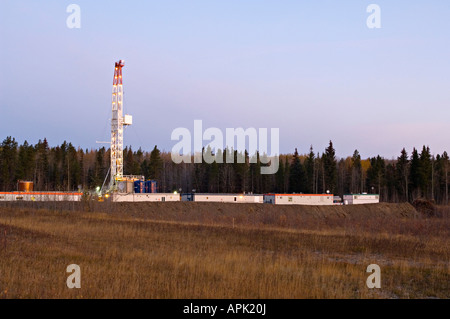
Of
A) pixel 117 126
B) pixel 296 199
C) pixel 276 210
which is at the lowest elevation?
pixel 276 210

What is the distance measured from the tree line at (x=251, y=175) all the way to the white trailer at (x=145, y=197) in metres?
27.4

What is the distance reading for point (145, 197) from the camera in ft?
202

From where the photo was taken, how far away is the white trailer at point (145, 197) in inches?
2344

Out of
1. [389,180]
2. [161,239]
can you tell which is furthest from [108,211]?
[389,180]

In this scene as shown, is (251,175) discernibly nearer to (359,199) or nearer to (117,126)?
(359,199)

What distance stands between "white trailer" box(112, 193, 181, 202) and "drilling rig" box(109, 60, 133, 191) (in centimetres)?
542

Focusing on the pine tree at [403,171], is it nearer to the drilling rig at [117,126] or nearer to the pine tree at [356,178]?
the pine tree at [356,178]

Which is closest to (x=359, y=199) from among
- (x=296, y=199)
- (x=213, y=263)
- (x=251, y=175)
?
(x=296, y=199)

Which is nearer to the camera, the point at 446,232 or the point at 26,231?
the point at 26,231

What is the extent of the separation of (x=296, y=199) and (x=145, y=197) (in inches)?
954

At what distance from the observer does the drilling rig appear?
65625 mm
